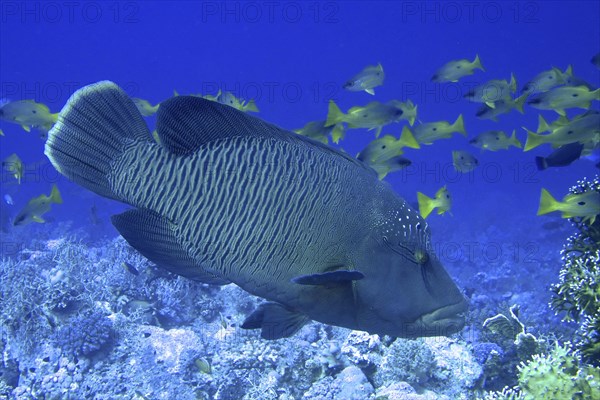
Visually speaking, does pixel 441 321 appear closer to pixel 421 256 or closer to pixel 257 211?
pixel 421 256

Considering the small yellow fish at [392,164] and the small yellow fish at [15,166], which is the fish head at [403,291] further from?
the small yellow fish at [15,166]

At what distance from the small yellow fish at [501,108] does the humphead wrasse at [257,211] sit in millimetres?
8512

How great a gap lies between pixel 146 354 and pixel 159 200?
20.8 ft

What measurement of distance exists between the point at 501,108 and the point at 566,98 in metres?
1.36

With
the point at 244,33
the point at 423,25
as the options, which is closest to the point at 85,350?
the point at 423,25

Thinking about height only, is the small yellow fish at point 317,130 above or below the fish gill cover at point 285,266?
above

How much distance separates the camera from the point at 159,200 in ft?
7.72

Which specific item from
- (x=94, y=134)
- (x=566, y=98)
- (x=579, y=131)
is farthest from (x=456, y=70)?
(x=94, y=134)

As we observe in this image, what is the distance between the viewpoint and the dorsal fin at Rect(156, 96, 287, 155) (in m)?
2.36

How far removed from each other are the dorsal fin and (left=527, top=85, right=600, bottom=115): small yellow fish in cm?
A: 843

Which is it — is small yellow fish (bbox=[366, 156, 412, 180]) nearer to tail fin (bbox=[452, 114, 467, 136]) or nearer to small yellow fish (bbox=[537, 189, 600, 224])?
tail fin (bbox=[452, 114, 467, 136])

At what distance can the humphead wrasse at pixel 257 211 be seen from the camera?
2264 mm

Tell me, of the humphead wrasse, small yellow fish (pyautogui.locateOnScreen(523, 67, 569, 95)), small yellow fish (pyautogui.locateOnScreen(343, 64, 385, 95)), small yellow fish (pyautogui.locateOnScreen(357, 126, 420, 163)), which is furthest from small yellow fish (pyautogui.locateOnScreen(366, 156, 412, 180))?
the humphead wrasse

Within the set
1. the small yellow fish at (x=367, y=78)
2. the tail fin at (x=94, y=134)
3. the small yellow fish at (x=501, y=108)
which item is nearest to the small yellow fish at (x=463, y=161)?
the small yellow fish at (x=501, y=108)
